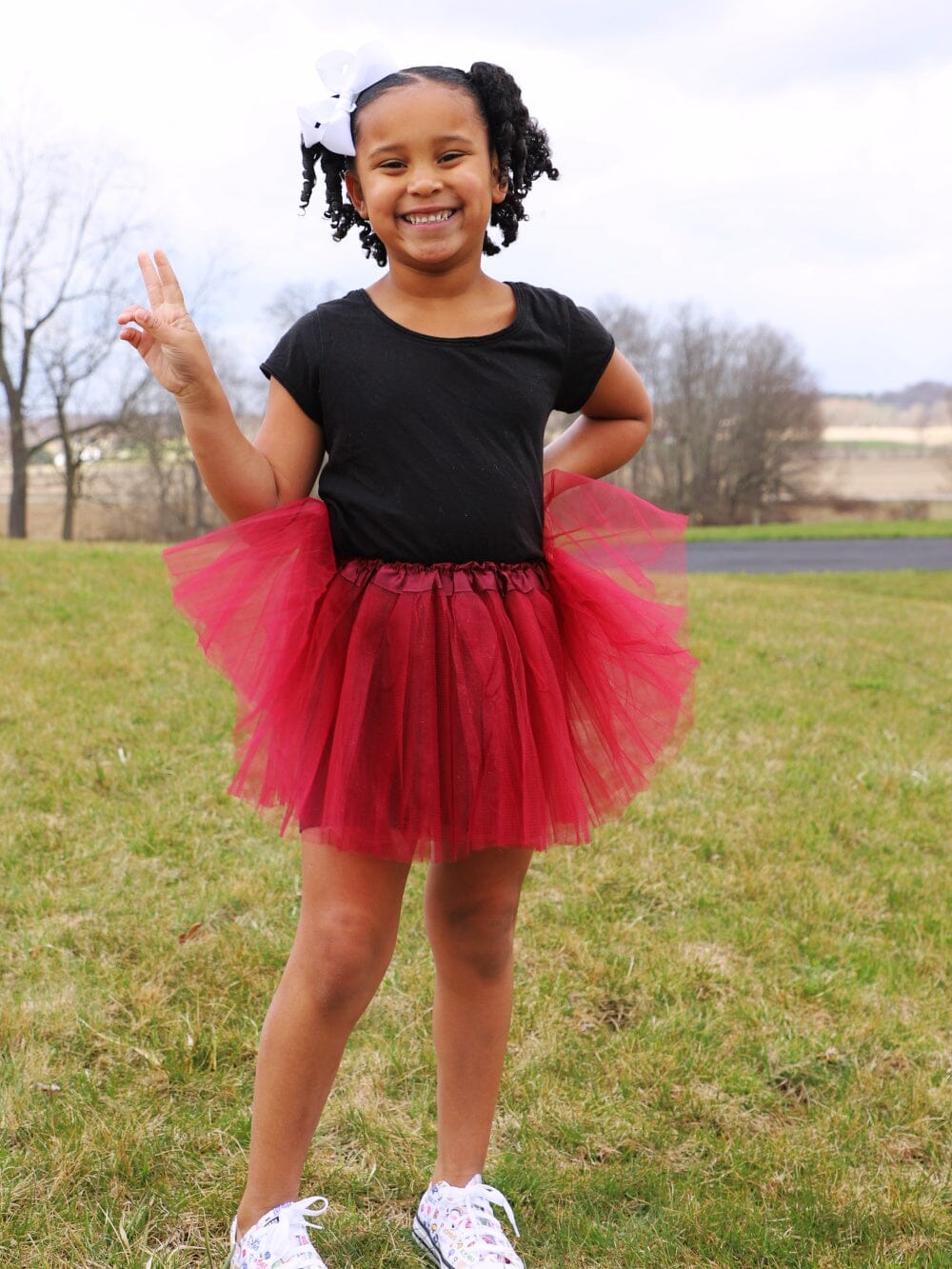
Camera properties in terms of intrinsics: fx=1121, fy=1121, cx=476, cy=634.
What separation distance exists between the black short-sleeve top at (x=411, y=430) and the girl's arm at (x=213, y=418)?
0.17ft

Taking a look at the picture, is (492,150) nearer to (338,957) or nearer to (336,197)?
(336,197)

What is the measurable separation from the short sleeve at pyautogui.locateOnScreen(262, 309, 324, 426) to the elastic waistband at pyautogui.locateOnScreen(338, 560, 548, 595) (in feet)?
0.93

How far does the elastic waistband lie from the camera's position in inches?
72.6

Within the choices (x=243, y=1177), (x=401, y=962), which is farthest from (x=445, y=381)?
(x=401, y=962)

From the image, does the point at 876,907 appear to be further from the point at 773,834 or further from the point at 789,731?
the point at 789,731

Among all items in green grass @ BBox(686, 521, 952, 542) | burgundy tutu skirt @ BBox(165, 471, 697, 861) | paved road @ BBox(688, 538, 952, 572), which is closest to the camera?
burgundy tutu skirt @ BBox(165, 471, 697, 861)

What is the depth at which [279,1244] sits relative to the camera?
192cm

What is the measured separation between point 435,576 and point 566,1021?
4.97 feet

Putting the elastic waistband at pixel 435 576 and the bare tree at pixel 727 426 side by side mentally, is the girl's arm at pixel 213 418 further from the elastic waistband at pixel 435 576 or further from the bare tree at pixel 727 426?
the bare tree at pixel 727 426

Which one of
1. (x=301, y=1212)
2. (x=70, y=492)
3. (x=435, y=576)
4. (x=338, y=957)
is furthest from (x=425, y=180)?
(x=70, y=492)

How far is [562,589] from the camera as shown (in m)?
2.01

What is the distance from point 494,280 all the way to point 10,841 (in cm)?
271

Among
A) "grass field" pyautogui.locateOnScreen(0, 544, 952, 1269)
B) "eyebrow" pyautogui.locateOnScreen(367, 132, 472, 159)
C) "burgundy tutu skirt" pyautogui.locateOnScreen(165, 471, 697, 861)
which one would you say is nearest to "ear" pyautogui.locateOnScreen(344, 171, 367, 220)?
"eyebrow" pyautogui.locateOnScreen(367, 132, 472, 159)

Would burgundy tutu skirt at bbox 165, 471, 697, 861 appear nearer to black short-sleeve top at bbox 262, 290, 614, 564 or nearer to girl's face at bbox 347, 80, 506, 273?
black short-sleeve top at bbox 262, 290, 614, 564
